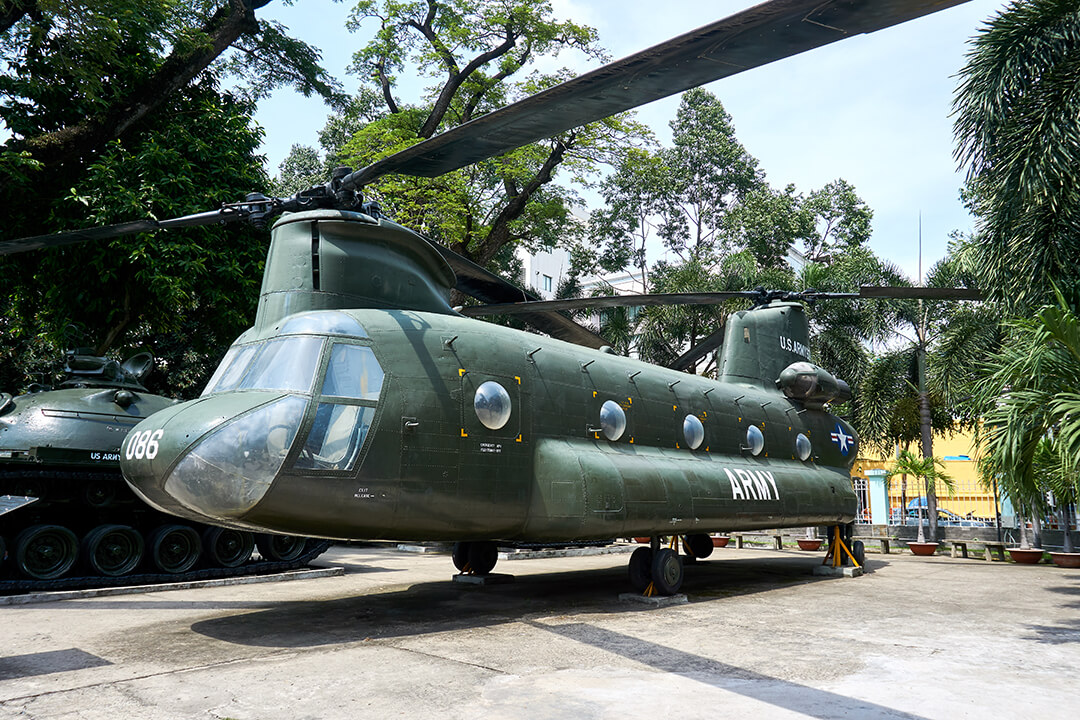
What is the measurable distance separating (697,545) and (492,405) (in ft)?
32.6

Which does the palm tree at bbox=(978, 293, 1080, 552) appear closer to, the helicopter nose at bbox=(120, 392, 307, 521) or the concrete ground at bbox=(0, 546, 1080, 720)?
the concrete ground at bbox=(0, 546, 1080, 720)

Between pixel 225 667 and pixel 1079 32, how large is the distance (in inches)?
492

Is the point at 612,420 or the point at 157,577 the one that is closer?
the point at 612,420

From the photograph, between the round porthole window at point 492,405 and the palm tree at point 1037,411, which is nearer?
the palm tree at point 1037,411

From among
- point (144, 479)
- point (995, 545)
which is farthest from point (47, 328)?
point (995, 545)

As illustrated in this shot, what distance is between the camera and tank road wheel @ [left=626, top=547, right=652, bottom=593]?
10.4 m

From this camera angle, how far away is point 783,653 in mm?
6957

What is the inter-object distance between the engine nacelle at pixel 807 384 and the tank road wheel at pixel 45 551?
476 inches

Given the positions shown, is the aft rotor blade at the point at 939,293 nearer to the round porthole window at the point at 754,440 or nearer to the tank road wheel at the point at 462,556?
the round porthole window at the point at 754,440

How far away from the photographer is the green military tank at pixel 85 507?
11.1 meters

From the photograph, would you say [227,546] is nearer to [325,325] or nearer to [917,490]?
[325,325]

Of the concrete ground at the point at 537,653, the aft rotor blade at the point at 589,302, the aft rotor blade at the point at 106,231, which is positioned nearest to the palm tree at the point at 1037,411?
the concrete ground at the point at 537,653

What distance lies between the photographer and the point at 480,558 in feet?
38.7

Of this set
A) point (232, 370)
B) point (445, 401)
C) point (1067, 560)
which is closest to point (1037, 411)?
point (445, 401)
